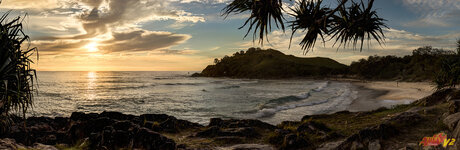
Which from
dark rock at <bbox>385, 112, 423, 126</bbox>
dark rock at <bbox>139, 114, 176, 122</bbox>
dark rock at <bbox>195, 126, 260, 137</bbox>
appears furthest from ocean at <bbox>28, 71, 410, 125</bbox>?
dark rock at <bbox>385, 112, 423, 126</bbox>

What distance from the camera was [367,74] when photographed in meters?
85.2

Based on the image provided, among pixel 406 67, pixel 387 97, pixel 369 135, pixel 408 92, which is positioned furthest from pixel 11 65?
pixel 406 67

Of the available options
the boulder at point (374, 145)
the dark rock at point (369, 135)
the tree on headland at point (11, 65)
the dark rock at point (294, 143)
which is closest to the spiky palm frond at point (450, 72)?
the dark rock at point (369, 135)

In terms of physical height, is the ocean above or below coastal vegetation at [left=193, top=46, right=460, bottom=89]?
below

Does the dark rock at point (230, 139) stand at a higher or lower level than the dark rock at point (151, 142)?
lower

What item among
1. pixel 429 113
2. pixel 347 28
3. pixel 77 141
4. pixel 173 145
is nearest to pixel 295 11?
pixel 347 28

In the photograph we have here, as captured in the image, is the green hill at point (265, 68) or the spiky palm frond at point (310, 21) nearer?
the spiky palm frond at point (310, 21)

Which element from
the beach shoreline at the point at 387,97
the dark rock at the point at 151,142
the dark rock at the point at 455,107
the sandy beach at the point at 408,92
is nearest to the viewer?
the dark rock at the point at 455,107

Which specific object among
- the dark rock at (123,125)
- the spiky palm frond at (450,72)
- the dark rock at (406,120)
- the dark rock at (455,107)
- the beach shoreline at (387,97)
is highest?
the spiky palm frond at (450,72)

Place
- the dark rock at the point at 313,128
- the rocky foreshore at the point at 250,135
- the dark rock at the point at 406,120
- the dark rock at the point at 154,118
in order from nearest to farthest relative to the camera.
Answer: the rocky foreshore at the point at 250,135, the dark rock at the point at 406,120, the dark rock at the point at 313,128, the dark rock at the point at 154,118

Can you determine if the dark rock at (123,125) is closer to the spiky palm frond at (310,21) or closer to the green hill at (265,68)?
the spiky palm frond at (310,21)

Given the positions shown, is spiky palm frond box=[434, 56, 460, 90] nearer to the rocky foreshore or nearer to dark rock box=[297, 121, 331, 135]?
the rocky foreshore

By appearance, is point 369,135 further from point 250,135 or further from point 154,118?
point 154,118

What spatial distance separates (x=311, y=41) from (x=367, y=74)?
87718 millimetres
